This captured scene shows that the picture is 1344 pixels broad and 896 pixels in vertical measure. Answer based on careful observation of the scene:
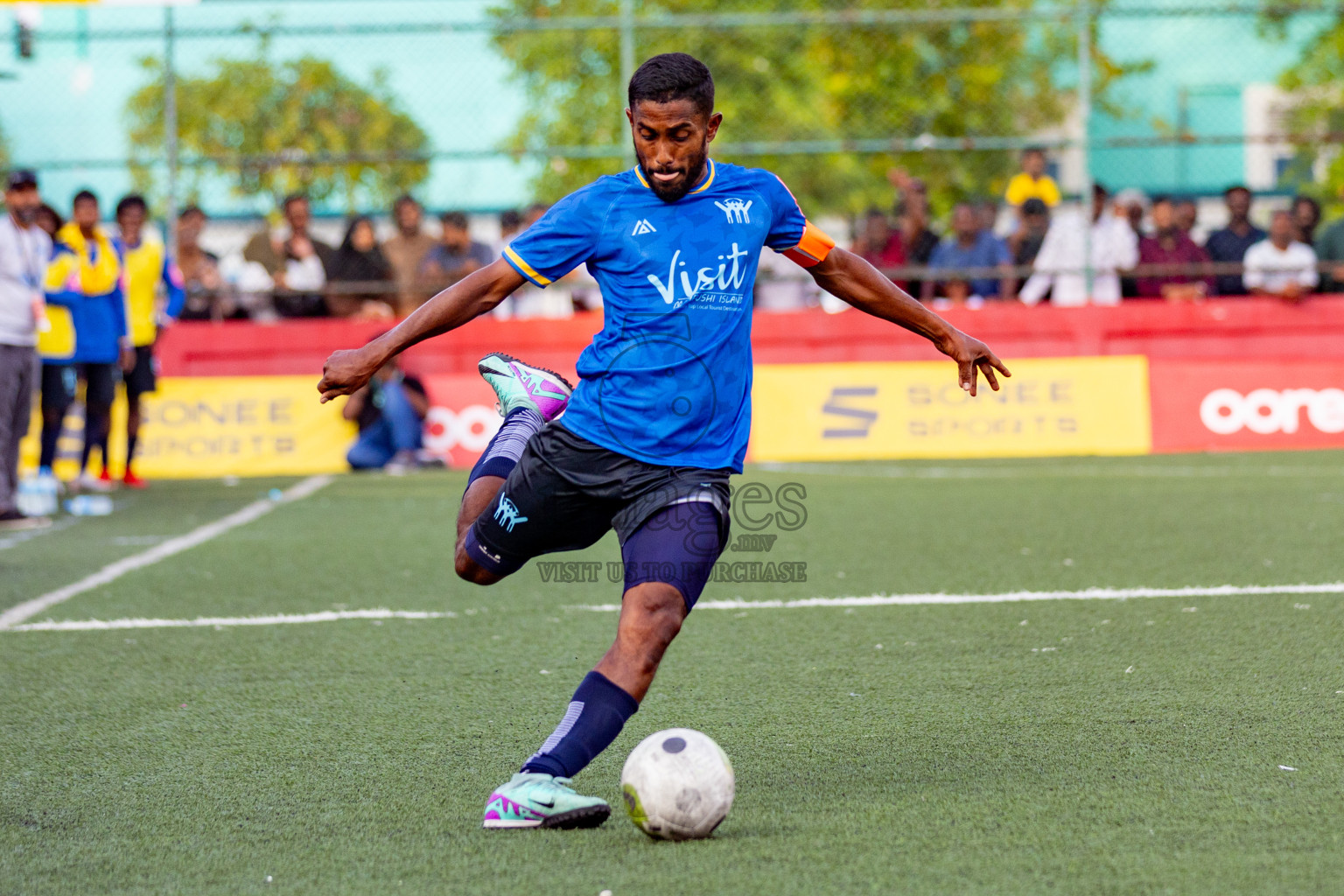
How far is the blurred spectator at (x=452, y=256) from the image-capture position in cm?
1395

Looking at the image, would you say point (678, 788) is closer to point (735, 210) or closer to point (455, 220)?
point (735, 210)

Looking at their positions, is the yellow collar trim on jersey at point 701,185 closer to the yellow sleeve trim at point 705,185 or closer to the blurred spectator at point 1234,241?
the yellow sleeve trim at point 705,185

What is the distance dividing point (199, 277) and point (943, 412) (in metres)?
7.06

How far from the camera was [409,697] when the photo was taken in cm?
500

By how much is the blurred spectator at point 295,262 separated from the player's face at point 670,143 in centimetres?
1080

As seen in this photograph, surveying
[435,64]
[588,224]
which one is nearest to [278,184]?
[435,64]

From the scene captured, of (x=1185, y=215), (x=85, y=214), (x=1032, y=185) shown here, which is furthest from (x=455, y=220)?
(x=1185, y=215)

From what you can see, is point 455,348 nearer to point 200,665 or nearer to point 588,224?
point 200,665

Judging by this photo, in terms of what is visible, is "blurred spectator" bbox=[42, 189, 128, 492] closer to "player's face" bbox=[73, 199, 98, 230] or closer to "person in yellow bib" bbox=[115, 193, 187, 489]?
"player's face" bbox=[73, 199, 98, 230]

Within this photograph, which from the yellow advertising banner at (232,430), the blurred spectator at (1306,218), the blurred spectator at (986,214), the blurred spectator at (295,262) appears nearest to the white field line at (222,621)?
the yellow advertising banner at (232,430)

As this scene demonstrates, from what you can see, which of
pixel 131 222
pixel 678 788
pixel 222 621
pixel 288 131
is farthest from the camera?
pixel 288 131

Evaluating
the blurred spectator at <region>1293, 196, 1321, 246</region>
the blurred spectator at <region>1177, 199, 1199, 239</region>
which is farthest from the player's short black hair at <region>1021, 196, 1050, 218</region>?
the blurred spectator at <region>1293, 196, 1321, 246</region>

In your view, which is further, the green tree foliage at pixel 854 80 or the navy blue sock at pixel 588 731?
the green tree foliage at pixel 854 80

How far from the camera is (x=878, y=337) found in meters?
14.3
